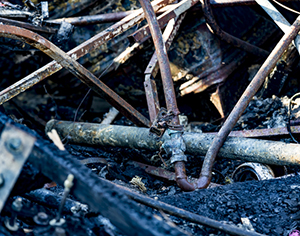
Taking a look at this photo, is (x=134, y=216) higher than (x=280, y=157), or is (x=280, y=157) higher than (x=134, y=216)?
(x=134, y=216)

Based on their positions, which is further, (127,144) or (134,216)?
(127,144)

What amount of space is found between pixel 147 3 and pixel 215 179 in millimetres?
2009

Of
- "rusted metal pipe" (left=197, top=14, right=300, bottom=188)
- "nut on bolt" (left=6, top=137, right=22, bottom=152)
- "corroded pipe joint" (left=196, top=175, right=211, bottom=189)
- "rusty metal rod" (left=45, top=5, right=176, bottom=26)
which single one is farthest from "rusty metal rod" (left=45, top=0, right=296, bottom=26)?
"nut on bolt" (left=6, top=137, right=22, bottom=152)

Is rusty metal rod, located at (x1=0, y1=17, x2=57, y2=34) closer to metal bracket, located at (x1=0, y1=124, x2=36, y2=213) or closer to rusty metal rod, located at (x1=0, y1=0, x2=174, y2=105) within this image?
rusty metal rod, located at (x1=0, y1=0, x2=174, y2=105)

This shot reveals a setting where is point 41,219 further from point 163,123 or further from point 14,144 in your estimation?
point 163,123

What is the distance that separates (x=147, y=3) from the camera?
3457mm

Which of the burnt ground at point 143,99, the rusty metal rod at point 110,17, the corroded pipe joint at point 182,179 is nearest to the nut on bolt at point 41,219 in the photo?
the burnt ground at point 143,99

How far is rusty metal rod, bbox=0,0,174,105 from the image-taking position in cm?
300

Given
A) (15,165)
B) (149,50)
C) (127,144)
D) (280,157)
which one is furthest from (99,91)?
(15,165)

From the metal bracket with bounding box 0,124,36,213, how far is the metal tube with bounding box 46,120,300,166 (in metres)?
1.88

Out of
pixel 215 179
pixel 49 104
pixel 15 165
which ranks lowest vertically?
pixel 215 179

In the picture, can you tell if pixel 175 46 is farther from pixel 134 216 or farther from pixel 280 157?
pixel 134 216

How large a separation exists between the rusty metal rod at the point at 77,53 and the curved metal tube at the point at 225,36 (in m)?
0.48

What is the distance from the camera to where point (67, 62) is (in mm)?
3115
